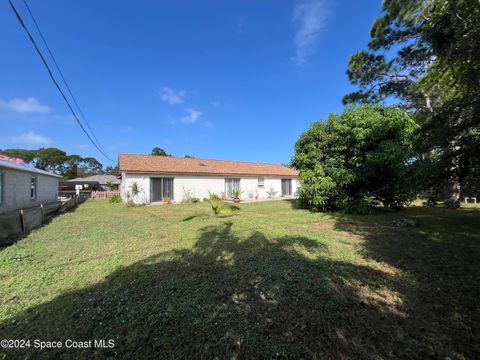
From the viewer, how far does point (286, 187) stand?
24594 millimetres

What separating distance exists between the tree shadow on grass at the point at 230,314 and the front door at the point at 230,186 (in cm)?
1629

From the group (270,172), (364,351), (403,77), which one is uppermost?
(403,77)

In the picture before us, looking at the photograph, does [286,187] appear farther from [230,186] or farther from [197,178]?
[197,178]

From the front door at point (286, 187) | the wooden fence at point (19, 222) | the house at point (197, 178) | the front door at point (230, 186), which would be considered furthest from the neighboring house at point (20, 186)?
the front door at point (286, 187)

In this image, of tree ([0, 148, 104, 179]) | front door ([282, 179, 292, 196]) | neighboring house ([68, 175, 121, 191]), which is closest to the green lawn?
front door ([282, 179, 292, 196])

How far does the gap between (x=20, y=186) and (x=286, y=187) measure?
20861 millimetres

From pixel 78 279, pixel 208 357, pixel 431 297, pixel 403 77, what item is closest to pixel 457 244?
pixel 431 297

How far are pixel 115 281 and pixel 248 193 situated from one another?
59.8 feet

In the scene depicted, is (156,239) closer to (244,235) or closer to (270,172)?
(244,235)

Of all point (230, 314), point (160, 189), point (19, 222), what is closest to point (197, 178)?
point (160, 189)

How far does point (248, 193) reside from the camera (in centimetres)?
2172

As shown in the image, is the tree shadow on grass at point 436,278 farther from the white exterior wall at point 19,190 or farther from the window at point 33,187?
the window at point 33,187

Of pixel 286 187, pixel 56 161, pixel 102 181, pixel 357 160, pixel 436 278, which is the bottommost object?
pixel 436 278

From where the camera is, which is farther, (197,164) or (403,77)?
(197,164)
